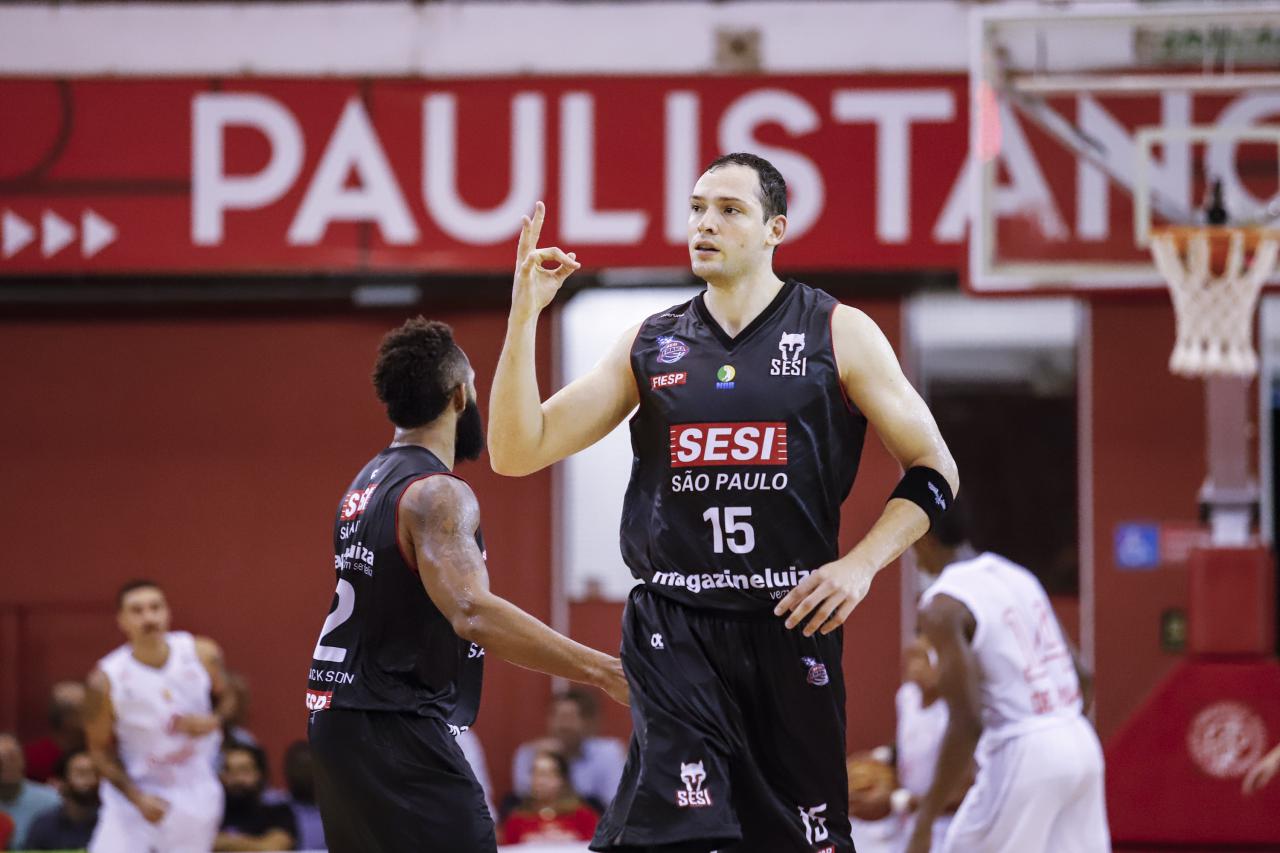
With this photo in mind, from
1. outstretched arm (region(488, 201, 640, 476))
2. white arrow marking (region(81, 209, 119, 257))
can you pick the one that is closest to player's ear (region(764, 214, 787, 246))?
outstretched arm (region(488, 201, 640, 476))

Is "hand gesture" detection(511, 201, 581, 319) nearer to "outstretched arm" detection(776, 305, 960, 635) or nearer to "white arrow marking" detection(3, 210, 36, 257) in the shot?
"outstretched arm" detection(776, 305, 960, 635)

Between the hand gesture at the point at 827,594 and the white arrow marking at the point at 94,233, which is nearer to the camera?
the hand gesture at the point at 827,594

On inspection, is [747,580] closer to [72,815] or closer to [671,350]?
[671,350]

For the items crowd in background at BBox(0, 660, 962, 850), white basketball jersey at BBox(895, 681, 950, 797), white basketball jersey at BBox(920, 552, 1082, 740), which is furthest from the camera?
crowd in background at BBox(0, 660, 962, 850)

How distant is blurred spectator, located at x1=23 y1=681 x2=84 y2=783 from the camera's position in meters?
11.6

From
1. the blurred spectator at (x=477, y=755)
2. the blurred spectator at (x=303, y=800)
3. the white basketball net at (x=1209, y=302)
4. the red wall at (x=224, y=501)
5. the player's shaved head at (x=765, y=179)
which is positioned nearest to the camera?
the player's shaved head at (x=765, y=179)

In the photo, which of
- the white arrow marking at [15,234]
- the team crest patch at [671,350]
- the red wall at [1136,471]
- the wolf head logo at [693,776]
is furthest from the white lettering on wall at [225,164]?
the wolf head logo at [693,776]

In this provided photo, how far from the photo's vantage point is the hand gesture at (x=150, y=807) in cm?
988

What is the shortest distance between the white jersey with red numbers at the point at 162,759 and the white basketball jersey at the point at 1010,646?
5.20 meters

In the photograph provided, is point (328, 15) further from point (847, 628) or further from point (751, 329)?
point (751, 329)

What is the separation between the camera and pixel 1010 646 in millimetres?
6695

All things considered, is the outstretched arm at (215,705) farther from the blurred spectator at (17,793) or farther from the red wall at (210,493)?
the red wall at (210,493)

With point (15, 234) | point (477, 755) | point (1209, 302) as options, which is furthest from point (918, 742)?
point (15, 234)

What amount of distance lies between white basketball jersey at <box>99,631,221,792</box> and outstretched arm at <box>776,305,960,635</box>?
6753 mm
